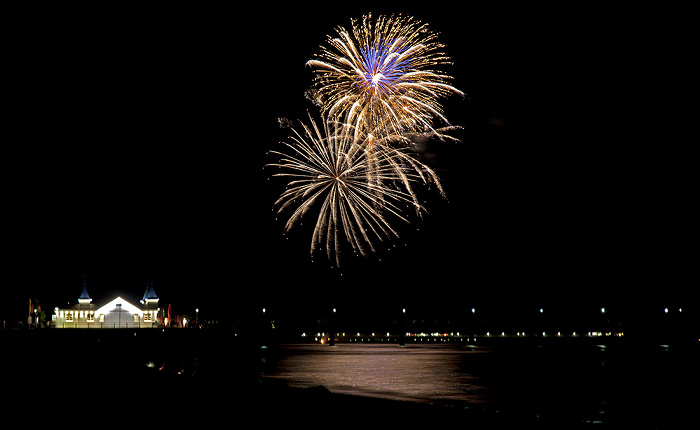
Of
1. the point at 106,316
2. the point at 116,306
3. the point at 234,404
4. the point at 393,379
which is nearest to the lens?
the point at 234,404

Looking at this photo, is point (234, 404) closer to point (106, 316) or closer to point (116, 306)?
point (116, 306)

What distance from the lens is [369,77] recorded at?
1103 inches

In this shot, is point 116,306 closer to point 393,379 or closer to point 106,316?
point 106,316

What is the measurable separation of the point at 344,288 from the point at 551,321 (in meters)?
50.6

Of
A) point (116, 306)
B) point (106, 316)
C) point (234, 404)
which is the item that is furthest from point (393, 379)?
point (106, 316)

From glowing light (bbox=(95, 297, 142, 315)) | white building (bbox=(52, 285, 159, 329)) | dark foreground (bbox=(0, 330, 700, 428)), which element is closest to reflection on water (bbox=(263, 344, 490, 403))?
dark foreground (bbox=(0, 330, 700, 428))

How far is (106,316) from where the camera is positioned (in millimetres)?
92938

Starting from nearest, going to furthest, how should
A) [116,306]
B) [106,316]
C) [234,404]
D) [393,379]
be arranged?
[234,404]
[393,379]
[106,316]
[116,306]

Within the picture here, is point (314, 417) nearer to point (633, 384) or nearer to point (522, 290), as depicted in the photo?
point (633, 384)

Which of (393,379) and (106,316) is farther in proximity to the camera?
(106,316)

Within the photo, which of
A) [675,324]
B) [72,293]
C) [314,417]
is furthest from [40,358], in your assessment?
[72,293]

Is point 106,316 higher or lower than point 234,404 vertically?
higher

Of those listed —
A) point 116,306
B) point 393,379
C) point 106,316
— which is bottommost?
point 393,379

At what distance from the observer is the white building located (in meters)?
91.6
